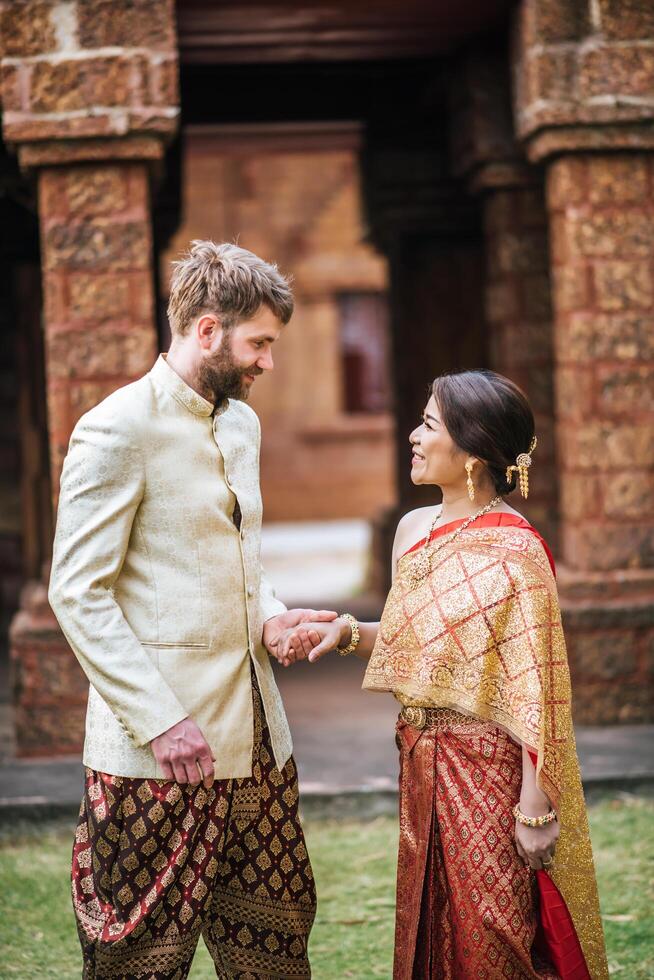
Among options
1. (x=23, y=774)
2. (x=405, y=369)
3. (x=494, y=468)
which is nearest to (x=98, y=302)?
(x=23, y=774)

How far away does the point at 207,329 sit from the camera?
9.37 feet

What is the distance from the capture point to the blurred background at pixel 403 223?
211 inches

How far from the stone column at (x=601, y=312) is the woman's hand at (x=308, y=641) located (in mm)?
2968

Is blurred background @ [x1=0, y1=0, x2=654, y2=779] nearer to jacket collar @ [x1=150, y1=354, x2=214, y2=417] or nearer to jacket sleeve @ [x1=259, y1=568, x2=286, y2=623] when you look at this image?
jacket sleeve @ [x1=259, y1=568, x2=286, y2=623]

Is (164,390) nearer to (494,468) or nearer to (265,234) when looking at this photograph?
(494,468)

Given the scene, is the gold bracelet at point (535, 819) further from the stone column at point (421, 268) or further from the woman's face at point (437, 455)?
the stone column at point (421, 268)

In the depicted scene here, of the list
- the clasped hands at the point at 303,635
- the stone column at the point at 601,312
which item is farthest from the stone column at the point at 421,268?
the clasped hands at the point at 303,635

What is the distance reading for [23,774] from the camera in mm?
5383

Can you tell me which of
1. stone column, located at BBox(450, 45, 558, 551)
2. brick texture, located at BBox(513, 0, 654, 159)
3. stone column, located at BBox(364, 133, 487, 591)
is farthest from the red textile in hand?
stone column, located at BBox(364, 133, 487, 591)

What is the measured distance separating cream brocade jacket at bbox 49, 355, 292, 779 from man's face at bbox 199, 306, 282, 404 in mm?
63

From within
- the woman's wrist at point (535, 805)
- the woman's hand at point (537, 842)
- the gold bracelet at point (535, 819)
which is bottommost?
the woman's hand at point (537, 842)

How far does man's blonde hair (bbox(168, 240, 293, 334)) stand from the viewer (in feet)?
9.21

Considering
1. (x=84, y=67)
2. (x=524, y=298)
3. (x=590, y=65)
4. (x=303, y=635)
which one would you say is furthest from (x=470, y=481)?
(x=524, y=298)

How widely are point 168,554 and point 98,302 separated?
2.81 meters
